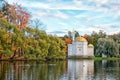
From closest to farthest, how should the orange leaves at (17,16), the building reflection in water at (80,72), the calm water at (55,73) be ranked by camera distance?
the calm water at (55,73) < the building reflection in water at (80,72) < the orange leaves at (17,16)

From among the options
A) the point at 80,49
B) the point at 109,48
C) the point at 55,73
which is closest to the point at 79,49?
the point at 80,49

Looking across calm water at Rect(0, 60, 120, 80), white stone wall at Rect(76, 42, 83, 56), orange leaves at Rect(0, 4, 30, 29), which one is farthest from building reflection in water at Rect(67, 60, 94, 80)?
white stone wall at Rect(76, 42, 83, 56)

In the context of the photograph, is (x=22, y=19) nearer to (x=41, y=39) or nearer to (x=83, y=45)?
(x=41, y=39)

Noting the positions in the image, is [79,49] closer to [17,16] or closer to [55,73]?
[17,16]

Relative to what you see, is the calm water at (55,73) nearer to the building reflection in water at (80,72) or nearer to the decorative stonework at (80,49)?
the building reflection in water at (80,72)

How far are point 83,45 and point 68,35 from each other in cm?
2528

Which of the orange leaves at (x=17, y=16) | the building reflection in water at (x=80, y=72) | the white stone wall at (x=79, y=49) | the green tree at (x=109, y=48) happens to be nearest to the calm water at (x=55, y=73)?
the building reflection in water at (x=80, y=72)

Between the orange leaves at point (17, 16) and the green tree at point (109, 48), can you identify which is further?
the green tree at point (109, 48)

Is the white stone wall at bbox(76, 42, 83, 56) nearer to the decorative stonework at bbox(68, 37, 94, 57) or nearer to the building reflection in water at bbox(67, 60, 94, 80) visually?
the decorative stonework at bbox(68, 37, 94, 57)

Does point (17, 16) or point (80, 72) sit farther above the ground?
point (17, 16)

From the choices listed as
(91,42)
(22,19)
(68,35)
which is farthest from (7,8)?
(68,35)

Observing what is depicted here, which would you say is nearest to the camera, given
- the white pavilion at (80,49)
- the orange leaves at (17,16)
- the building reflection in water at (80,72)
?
the building reflection in water at (80,72)

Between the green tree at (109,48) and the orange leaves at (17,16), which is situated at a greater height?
the orange leaves at (17,16)

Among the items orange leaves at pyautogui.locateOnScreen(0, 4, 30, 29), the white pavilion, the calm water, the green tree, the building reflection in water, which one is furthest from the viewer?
the white pavilion
